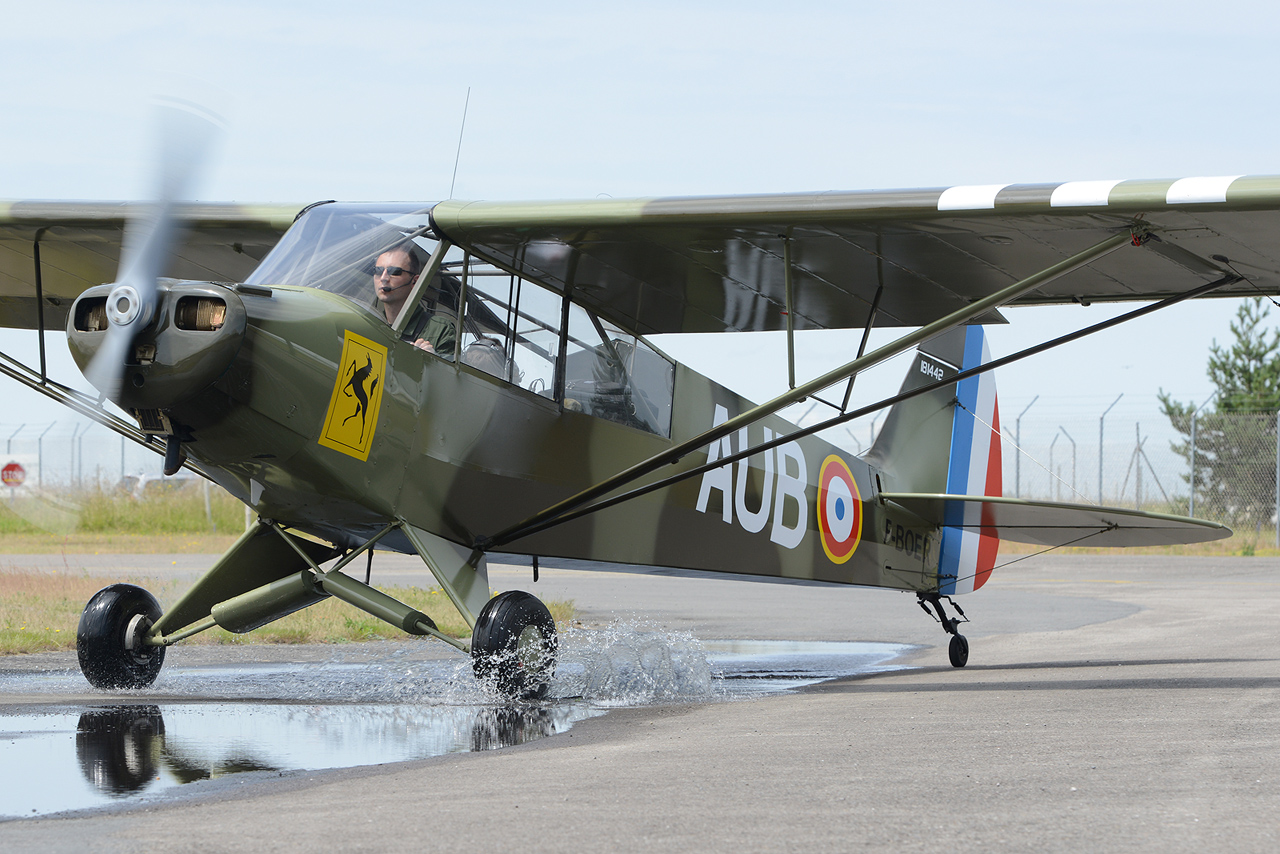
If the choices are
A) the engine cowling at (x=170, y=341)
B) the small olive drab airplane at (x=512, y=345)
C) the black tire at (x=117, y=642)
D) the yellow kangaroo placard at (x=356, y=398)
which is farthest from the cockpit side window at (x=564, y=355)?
the black tire at (x=117, y=642)

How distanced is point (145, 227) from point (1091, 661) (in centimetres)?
729

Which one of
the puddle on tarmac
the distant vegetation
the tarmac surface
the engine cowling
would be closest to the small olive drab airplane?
the engine cowling

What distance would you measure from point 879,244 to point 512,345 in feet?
7.64

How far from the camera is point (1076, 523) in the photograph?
9.75 metres

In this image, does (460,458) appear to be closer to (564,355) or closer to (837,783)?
(564,355)

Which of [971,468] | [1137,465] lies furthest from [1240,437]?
[971,468]

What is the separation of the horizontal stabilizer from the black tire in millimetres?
6170

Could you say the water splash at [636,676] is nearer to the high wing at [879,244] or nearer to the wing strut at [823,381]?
the wing strut at [823,381]

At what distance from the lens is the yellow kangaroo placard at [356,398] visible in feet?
21.3

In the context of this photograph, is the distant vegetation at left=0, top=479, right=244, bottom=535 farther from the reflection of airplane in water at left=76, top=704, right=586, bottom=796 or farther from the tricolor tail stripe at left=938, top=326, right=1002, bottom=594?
the reflection of airplane in water at left=76, top=704, right=586, bottom=796

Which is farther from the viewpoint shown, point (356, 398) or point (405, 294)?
point (405, 294)

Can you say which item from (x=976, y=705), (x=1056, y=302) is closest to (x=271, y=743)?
(x=976, y=705)

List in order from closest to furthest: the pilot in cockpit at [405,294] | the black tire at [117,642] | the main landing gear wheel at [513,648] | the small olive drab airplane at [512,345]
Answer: the small olive drab airplane at [512,345]
the main landing gear wheel at [513,648]
the pilot in cockpit at [405,294]
the black tire at [117,642]

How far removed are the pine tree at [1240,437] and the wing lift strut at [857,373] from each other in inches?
898
